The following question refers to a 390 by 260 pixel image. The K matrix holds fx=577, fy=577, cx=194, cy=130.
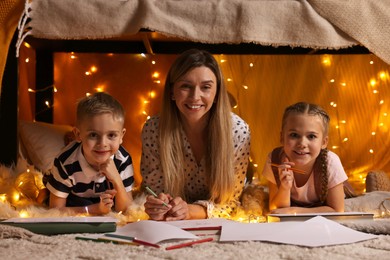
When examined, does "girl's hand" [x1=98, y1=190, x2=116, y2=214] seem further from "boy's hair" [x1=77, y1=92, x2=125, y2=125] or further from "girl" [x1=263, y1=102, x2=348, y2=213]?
"girl" [x1=263, y1=102, x2=348, y2=213]

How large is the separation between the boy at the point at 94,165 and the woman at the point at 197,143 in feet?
0.43

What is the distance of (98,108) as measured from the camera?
1.78 m

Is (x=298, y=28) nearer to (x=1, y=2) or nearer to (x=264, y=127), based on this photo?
(x=264, y=127)

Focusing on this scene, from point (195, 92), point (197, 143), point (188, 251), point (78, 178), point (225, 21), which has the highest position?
point (225, 21)

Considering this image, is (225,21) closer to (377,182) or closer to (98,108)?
(98,108)

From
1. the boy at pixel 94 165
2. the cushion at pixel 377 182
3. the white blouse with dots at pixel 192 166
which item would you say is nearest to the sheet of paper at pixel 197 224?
the boy at pixel 94 165

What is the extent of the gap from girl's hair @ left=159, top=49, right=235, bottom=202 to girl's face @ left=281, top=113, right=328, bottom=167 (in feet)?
0.64

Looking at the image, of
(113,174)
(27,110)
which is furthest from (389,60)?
(27,110)

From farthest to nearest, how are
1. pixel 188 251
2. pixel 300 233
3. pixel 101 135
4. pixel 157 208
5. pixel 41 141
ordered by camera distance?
pixel 41 141 → pixel 101 135 → pixel 157 208 → pixel 300 233 → pixel 188 251

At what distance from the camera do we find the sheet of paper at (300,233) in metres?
1.26

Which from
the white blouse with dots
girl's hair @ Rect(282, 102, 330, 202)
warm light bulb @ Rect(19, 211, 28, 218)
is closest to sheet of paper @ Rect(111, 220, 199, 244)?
warm light bulb @ Rect(19, 211, 28, 218)

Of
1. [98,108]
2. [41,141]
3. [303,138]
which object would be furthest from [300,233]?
[41,141]

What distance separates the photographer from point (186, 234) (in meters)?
1.33

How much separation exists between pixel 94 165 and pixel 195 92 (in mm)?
400
